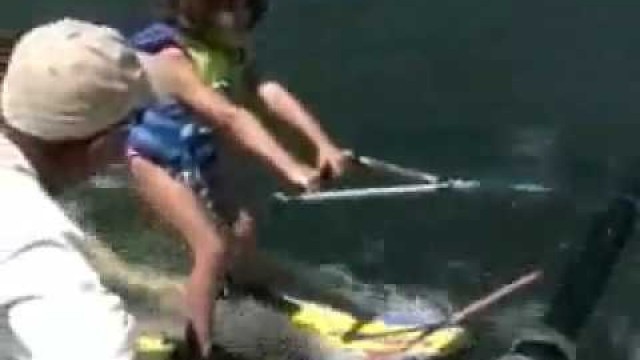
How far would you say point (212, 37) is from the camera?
210 inches

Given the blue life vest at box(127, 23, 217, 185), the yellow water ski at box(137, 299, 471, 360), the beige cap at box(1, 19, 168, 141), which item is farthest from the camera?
the blue life vest at box(127, 23, 217, 185)

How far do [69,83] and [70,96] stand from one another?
0.06ft

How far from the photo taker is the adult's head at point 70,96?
2.99 m

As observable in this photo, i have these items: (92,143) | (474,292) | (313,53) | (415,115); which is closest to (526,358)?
(92,143)

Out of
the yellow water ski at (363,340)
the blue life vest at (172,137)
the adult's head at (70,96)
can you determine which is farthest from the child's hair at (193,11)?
the adult's head at (70,96)

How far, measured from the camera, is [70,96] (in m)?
2.99

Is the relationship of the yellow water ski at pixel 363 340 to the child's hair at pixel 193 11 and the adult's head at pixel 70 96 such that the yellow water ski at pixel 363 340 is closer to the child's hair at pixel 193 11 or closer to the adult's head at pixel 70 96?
the child's hair at pixel 193 11

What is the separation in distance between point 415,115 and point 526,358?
20.6ft

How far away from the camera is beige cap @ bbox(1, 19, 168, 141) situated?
2990 mm

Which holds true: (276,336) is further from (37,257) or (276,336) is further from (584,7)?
(584,7)

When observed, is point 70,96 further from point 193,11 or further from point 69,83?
point 193,11

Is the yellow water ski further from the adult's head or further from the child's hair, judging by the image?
the adult's head

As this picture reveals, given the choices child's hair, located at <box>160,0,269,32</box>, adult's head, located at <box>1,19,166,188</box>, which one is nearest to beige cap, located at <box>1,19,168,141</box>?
adult's head, located at <box>1,19,166,188</box>

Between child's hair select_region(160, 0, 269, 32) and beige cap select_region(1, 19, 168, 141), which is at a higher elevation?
child's hair select_region(160, 0, 269, 32)
